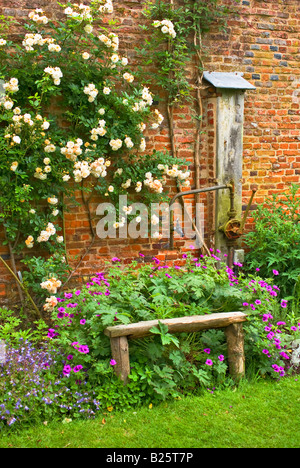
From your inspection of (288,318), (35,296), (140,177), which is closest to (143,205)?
(140,177)

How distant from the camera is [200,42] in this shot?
5.13 meters

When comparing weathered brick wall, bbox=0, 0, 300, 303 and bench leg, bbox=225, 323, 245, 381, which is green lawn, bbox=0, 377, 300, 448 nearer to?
bench leg, bbox=225, 323, 245, 381

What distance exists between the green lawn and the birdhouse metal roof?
309cm

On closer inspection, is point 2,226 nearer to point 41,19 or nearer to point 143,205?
point 143,205

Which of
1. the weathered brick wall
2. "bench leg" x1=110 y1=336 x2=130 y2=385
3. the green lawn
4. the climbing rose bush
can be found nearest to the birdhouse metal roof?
the weathered brick wall

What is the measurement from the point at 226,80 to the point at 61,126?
6.00 ft

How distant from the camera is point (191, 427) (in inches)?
124

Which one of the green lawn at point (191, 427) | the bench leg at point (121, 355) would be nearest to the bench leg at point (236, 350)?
the green lawn at point (191, 427)

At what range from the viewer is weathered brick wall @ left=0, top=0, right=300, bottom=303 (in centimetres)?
486

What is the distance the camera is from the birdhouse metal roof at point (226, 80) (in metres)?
5.10

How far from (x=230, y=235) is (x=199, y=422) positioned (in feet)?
8.08

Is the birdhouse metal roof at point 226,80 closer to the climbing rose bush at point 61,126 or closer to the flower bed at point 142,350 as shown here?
the climbing rose bush at point 61,126

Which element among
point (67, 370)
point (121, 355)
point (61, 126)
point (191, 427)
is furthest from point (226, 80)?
point (191, 427)

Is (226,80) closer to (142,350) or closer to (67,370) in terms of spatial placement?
(142,350)
